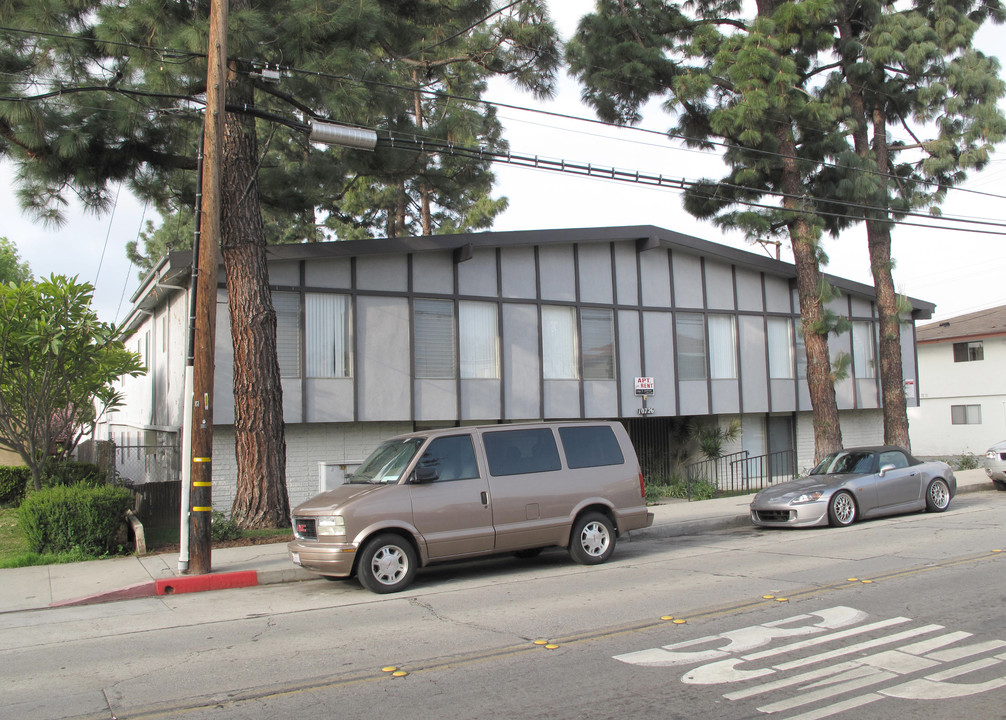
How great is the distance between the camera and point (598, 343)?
20188 millimetres

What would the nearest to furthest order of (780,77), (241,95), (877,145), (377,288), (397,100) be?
(241,95) → (397,100) → (377,288) → (780,77) → (877,145)

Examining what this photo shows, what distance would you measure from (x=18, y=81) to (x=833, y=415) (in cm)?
1839

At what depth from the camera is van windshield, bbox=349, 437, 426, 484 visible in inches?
397

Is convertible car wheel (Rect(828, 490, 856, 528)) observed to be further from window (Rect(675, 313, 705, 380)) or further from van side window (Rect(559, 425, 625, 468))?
window (Rect(675, 313, 705, 380))

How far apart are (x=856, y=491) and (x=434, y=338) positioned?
8.97 m

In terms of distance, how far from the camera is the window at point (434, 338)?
707 inches

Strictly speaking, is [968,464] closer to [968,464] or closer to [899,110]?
[968,464]

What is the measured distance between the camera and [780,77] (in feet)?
62.0

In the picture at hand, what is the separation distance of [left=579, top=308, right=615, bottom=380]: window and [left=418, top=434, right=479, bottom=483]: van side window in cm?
991

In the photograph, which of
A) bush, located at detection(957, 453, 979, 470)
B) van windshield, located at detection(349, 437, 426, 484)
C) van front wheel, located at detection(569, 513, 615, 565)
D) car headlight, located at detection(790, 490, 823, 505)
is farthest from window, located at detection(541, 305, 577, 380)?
bush, located at detection(957, 453, 979, 470)

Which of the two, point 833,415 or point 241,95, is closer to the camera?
point 241,95

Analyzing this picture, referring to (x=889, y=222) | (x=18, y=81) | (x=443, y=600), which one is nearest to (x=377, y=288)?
(x=18, y=81)

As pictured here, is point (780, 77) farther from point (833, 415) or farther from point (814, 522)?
point (814, 522)

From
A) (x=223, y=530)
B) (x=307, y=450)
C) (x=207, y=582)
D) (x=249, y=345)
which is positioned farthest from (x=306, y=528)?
(x=307, y=450)
